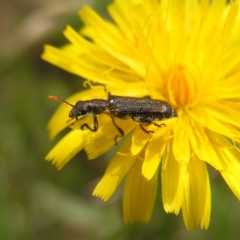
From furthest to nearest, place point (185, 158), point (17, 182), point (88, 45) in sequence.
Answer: point (17, 182) → point (88, 45) → point (185, 158)

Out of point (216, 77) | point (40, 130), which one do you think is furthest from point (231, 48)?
point (40, 130)

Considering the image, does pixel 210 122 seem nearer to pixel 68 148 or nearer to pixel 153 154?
pixel 153 154

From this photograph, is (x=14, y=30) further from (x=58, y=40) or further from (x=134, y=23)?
(x=134, y=23)

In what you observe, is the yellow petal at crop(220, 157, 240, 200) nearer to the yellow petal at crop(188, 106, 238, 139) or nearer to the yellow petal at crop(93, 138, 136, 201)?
the yellow petal at crop(188, 106, 238, 139)

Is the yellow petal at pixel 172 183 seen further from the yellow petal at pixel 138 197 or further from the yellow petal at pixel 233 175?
the yellow petal at pixel 233 175

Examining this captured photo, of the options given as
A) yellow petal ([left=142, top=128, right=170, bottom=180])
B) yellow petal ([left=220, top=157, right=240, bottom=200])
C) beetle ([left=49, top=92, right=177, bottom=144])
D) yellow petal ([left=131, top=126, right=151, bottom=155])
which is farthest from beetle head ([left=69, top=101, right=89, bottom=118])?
yellow petal ([left=220, top=157, right=240, bottom=200])

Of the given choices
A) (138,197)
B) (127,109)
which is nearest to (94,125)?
(127,109)
